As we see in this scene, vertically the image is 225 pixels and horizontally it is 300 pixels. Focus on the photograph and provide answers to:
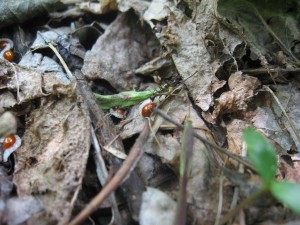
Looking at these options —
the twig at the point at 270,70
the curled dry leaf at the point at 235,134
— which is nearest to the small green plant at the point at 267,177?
the curled dry leaf at the point at 235,134

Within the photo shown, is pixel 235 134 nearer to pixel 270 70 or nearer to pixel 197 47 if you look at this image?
pixel 270 70

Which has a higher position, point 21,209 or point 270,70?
point 270,70

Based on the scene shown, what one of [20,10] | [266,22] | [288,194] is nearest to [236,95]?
[266,22]

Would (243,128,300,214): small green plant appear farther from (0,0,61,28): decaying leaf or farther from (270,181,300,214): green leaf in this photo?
(0,0,61,28): decaying leaf

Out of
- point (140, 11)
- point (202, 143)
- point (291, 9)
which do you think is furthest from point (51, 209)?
point (291, 9)

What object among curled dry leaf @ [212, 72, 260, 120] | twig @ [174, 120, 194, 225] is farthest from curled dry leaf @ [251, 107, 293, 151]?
twig @ [174, 120, 194, 225]

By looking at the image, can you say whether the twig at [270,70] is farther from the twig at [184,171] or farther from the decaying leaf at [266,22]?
the twig at [184,171]
